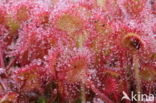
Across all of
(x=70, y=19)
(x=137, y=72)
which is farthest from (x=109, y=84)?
(x=70, y=19)

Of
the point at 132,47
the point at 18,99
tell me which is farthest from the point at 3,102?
the point at 132,47

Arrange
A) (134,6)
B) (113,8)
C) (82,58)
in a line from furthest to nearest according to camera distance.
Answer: (113,8) < (134,6) < (82,58)

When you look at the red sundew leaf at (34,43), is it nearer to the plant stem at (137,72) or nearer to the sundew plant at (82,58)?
the sundew plant at (82,58)

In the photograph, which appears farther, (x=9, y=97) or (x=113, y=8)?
(x=113, y=8)

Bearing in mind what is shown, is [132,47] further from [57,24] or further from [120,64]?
[57,24]

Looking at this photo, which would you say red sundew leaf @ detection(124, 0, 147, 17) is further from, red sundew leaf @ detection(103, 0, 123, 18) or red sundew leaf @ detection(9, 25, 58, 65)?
red sundew leaf @ detection(9, 25, 58, 65)

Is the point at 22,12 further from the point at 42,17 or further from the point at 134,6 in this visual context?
the point at 134,6

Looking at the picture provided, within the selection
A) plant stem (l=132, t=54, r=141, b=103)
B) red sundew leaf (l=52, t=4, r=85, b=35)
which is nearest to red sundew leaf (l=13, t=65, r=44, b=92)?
red sundew leaf (l=52, t=4, r=85, b=35)
